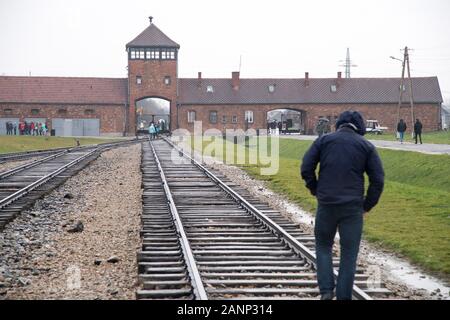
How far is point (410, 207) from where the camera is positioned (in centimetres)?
1484

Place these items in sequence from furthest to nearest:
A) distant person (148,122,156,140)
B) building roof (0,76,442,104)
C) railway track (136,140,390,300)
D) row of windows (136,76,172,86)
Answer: building roof (0,76,442,104)
row of windows (136,76,172,86)
distant person (148,122,156,140)
railway track (136,140,390,300)

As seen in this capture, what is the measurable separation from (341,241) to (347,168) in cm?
73

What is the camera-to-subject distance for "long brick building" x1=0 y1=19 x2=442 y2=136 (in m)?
71.4

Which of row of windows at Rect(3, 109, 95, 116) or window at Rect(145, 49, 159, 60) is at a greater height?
window at Rect(145, 49, 159, 60)

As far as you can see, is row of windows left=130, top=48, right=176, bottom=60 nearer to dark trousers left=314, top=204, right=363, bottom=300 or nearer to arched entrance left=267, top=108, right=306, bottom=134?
arched entrance left=267, top=108, right=306, bottom=134

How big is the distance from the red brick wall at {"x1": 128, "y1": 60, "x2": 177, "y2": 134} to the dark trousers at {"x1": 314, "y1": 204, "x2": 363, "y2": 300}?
65.9 meters

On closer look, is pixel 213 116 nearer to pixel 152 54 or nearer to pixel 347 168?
pixel 152 54

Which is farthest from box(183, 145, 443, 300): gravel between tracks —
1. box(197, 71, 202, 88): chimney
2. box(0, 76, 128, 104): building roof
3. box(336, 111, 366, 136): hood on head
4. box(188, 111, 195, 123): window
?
box(197, 71, 202, 88): chimney

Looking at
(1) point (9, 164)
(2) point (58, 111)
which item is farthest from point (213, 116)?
(1) point (9, 164)

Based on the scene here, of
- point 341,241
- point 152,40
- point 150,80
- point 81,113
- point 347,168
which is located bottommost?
point 341,241

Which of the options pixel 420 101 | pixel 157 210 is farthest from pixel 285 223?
pixel 420 101

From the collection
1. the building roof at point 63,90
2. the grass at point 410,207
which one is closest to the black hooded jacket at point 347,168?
the grass at point 410,207

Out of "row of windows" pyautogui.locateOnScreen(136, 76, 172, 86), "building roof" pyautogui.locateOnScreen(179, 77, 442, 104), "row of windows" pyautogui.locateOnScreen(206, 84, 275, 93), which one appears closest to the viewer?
"row of windows" pyautogui.locateOnScreen(136, 76, 172, 86)
